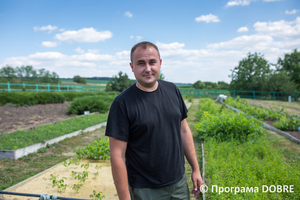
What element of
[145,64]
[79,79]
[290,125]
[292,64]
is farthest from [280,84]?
[79,79]

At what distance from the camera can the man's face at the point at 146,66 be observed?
173 centimetres

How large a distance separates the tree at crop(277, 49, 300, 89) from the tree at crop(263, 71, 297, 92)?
217 inches

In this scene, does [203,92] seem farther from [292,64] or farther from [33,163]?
[33,163]

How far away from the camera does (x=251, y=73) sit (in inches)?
1356

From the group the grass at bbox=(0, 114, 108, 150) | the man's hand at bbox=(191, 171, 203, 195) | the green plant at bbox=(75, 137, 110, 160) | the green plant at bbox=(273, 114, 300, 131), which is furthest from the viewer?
the green plant at bbox=(273, 114, 300, 131)

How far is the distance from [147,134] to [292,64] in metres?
39.8

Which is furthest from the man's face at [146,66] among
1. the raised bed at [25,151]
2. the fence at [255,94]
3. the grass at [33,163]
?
the fence at [255,94]

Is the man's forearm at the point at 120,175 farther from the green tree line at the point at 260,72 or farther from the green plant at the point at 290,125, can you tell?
the green tree line at the point at 260,72

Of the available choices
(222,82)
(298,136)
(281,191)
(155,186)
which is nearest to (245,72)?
(222,82)

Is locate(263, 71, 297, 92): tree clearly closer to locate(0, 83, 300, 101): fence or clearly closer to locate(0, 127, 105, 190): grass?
locate(0, 83, 300, 101): fence

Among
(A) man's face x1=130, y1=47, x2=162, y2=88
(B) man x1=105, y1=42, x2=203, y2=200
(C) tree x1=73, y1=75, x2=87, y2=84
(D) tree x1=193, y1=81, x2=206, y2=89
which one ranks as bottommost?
(B) man x1=105, y1=42, x2=203, y2=200

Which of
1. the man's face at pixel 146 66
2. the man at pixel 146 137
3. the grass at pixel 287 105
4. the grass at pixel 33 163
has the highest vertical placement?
the man's face at pixel 146 66

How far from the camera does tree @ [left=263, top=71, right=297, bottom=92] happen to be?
27.9 metres

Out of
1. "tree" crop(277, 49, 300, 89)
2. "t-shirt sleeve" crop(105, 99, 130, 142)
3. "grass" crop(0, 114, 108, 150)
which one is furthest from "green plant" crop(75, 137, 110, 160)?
"tree" crop(277, 49, 300, 89)
